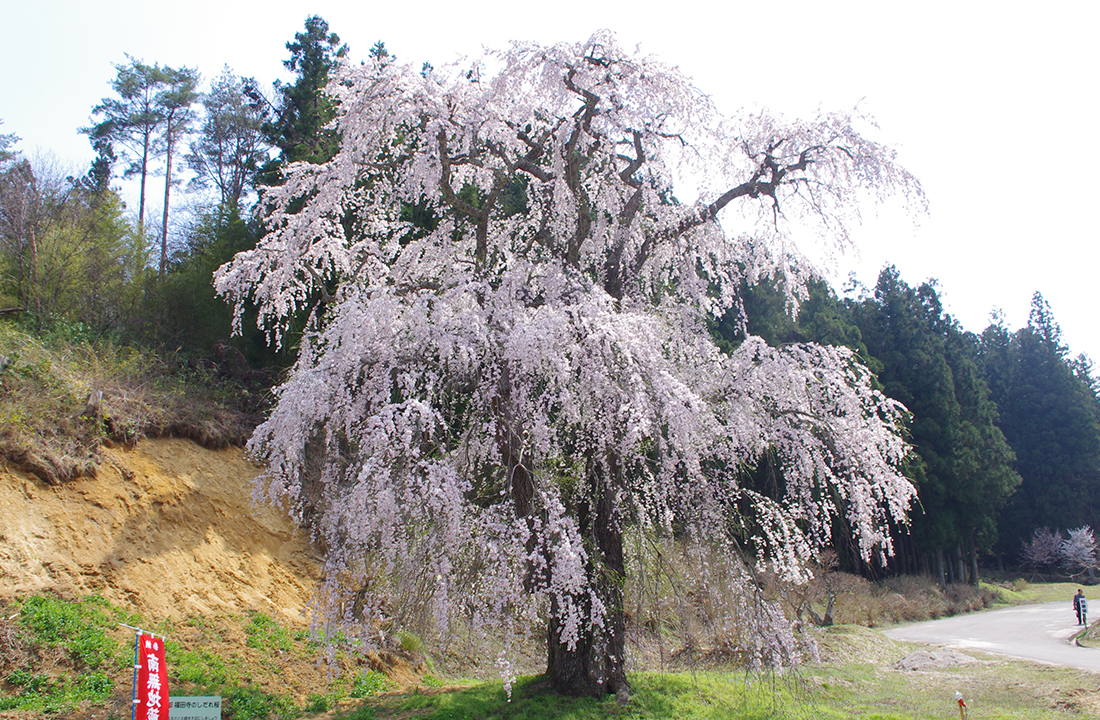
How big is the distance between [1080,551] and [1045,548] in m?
1.39

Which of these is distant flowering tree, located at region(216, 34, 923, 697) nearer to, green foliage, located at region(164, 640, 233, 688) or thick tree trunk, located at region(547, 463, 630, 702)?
thick tree trunk, located at region(547, 463, 630, 702)

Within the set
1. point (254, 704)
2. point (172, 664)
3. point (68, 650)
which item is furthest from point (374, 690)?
point (68, 650)

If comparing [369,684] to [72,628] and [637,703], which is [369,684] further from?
[637,703]

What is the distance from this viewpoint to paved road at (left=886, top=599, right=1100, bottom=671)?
12.5 metres

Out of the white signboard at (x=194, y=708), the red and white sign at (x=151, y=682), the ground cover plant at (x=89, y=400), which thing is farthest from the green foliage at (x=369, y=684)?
the ground cover plant at (x=89, y=400)

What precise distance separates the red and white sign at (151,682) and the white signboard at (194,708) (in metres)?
0.14

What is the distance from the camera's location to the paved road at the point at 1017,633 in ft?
41.0

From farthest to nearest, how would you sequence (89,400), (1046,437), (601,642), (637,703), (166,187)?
(1046,437), (166,187), (89,400), (637,703), (601,642)

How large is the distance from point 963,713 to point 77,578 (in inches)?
389

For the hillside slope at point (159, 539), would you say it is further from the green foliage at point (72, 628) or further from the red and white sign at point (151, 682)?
the red and white sign at point (151, 682)

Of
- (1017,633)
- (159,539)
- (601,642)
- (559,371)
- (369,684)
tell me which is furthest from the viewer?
(1017,633)

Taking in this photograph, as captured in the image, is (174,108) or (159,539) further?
(174,108)

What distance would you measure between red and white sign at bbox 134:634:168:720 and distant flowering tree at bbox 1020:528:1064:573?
38510 mm

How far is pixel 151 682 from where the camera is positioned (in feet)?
16.9
